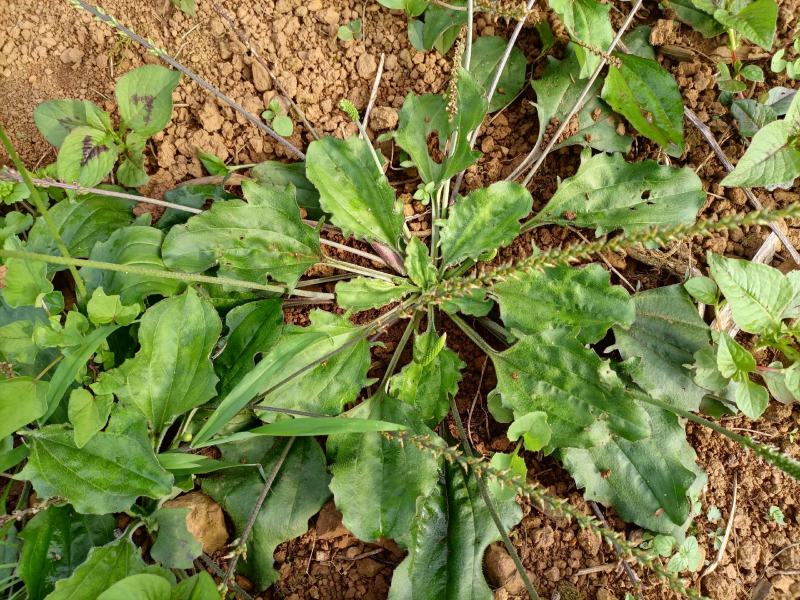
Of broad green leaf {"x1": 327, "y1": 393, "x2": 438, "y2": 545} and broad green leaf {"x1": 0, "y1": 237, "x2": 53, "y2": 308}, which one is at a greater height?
broad green leaf {"x1": 0, "y1": 237, "x2": 53, "y2": 308}

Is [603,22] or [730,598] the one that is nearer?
[730,598]

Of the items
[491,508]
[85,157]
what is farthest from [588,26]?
[85,157]

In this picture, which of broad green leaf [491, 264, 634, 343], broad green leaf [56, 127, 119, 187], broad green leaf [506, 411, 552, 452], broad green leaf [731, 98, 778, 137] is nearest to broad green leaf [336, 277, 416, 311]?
broad green leaf [491, 264, 634, 343]

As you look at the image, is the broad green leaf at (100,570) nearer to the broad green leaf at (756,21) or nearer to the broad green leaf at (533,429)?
the broad green leaf at (533,429)

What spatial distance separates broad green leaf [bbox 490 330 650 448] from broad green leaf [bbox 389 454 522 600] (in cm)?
31

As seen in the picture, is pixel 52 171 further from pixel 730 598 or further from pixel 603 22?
pixel 730 598

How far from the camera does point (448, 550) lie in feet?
6.95

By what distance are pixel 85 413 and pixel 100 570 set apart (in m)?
0.50

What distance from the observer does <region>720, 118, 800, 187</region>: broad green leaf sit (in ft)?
7.23

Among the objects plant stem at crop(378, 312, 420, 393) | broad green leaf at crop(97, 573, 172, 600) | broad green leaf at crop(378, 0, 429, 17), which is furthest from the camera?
broad green leaf at crop(378, 0, 429, 17)

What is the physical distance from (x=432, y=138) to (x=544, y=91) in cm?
46

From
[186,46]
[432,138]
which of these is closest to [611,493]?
[432,138]

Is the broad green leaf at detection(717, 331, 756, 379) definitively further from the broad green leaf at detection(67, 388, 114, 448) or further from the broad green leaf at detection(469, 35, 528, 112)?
the broad green leaf at detection(67, 388, 114, 448)

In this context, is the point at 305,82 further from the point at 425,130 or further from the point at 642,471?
the point at 642,471
